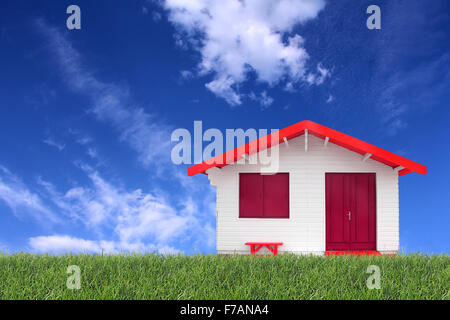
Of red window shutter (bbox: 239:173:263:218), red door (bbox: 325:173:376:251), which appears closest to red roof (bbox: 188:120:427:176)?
red window shutter (bbox: 239:173:263:218)

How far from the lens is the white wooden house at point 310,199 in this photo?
36.4 ft

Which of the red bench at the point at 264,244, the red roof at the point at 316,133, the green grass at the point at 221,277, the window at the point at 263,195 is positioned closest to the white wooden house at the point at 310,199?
the window at the point at 263,195

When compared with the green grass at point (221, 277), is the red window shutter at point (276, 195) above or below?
above

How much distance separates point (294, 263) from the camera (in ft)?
27.5

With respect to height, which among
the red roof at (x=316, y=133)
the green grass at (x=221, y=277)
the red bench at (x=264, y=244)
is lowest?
the green grass at (x=221, y=277)

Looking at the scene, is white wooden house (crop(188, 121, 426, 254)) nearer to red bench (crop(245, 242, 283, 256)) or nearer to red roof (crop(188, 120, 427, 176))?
red bench (crop(245, 242, 283, 256))

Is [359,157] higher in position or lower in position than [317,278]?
higher

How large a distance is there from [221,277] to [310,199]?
15.2ft

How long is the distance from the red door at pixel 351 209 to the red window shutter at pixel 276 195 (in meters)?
1.23

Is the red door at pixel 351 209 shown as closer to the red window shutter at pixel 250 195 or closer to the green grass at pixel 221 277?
the red window shutter at pixel 250 195

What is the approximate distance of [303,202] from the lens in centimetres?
1114
